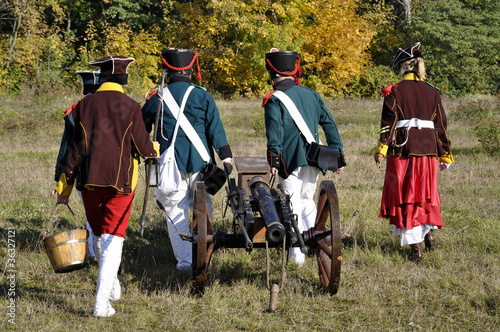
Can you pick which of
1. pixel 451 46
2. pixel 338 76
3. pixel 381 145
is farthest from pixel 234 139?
pixel 451 46

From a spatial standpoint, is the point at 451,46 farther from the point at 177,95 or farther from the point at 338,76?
the point at 177,95

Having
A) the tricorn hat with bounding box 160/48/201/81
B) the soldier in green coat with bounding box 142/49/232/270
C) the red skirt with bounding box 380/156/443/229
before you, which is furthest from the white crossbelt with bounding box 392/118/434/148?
the tricorn hat with bounding box 160/48/201/81

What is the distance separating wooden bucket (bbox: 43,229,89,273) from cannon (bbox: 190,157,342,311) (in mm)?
897

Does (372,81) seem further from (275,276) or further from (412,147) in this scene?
(275,276)

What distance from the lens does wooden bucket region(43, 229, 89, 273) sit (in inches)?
166

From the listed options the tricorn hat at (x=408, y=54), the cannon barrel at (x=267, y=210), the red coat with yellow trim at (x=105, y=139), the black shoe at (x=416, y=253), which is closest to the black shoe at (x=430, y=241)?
the black shoe at (x=416, y=253)

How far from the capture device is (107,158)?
4.23 meters

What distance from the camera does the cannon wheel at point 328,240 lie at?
172 inches

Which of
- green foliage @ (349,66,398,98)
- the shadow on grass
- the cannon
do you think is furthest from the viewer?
green foliage @ (349,66,398,98)

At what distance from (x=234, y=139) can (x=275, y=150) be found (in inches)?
359

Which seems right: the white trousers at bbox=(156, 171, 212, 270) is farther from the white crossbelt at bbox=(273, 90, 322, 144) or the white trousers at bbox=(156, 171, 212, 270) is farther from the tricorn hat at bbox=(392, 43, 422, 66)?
the tricorn hat at bbox=(392, 43, 422, 66)

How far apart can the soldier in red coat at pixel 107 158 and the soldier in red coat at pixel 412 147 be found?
8.40ft

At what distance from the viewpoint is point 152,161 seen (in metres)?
5.11

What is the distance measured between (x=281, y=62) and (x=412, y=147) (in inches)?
62.0
